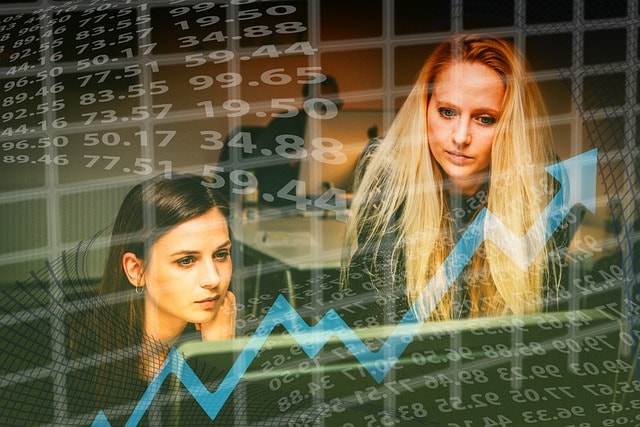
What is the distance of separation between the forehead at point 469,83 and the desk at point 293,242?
25.2 inches

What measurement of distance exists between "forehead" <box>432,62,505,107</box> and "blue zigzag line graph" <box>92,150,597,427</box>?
0.39 m

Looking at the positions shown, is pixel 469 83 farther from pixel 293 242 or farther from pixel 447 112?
pixel 293 242

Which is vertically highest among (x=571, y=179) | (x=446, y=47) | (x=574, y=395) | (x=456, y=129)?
(x=446, y=47)

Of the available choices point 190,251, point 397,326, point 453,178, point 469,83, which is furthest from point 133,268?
point 469,83

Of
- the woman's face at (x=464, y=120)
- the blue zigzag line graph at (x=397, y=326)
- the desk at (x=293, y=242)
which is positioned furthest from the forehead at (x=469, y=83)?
the desk at (x=293, y=242)

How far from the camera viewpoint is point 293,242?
3600 millimetres

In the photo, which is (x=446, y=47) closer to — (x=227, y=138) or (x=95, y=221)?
(x=227, y=138)

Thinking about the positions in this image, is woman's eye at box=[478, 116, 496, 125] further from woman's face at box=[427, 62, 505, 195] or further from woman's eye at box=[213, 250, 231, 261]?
woman's eye at box=[213, 250, 231, 261]

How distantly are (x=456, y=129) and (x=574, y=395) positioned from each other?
121cm

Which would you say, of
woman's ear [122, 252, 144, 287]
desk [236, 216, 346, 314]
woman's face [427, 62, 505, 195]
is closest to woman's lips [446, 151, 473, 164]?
woman's face [427, 62, 505, 195]

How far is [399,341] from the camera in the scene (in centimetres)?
379

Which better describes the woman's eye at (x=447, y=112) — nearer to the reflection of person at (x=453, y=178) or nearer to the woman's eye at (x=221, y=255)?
the reflection of person at (x=453, y=178)

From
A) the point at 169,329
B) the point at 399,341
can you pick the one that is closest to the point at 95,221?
the point at 169,329

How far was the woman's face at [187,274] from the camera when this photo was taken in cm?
346
